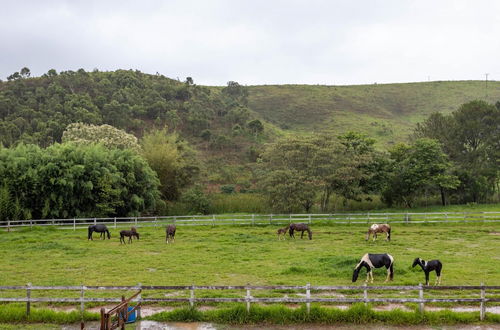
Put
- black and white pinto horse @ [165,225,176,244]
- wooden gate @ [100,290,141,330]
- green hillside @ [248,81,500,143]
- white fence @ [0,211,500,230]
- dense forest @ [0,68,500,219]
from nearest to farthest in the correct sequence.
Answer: wooden gate @ [100,290,141,330] < black and white pinto horse @ [165,225,176,244] < white fence @ [0,211,500,230] < dense forest @ [0,68,500,219] < green hillside @ [248,81,500,143]

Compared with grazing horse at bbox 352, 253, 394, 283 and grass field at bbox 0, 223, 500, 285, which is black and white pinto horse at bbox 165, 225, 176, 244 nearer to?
grass field at bbox 0, 223, 500, 285

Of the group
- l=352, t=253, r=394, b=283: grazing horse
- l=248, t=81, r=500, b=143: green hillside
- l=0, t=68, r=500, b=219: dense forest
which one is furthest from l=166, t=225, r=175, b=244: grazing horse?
l=248, t=81, r=500, b=143: green hillside

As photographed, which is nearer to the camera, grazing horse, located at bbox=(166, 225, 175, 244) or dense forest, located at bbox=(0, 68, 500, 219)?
grazing horse, located at bbox=(166, 225, 175, 244)

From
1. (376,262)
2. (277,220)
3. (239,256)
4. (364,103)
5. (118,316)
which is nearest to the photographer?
(118,316)

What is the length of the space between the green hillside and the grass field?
181 ft

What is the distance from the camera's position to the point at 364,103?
100m

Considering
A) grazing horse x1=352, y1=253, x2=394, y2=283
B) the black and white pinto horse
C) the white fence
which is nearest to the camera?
grazing horse x1=352, y1=253, x2=394, y2=283

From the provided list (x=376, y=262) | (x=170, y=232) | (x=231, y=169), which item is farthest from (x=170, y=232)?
(x=231, y=169)

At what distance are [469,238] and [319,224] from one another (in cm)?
925

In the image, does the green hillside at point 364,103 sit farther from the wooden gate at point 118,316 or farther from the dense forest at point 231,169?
the wooden gate at point 118,316

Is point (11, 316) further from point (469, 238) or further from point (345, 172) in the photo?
point (345, 172)

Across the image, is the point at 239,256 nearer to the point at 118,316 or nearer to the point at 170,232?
the point at 170,232

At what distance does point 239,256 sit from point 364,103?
293ft

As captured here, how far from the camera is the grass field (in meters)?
13.8
